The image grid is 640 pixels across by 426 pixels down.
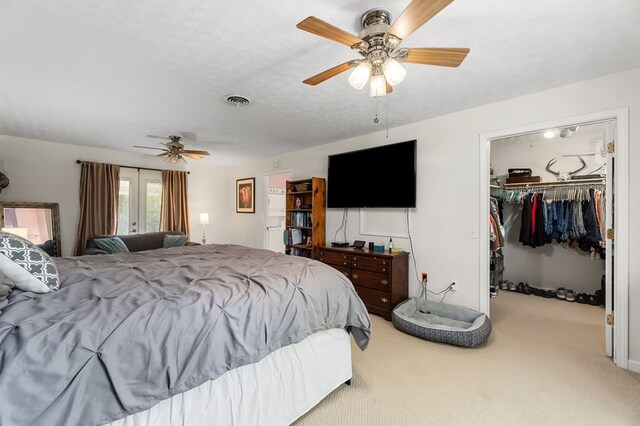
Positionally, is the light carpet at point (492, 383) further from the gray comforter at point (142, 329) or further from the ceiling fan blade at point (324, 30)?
the ceiling fan blade at point (324, 30)

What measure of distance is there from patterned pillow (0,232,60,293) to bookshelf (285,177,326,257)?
3155 mm

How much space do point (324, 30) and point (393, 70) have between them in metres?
0.46

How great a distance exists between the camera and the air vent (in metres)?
2.76

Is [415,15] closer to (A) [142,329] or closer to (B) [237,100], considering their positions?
(A) [142,329]

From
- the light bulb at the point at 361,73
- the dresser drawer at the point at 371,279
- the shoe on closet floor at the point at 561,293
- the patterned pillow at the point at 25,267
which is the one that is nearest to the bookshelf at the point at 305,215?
the dresser drawer at the point at 371,279

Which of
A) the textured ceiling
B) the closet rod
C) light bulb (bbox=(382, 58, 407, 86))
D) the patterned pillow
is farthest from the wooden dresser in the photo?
the patterned pillow

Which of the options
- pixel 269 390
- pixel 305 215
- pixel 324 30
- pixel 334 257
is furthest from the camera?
pixel 305 215

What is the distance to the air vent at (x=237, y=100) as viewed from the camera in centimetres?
276

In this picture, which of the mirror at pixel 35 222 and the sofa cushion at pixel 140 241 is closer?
the mirror at pixel 35 222

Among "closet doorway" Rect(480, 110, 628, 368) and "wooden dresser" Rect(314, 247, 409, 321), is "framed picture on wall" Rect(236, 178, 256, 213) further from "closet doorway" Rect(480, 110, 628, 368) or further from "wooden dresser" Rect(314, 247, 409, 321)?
"closet doorway" Rect(480, 110, 628, 368)

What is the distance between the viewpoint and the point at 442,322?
309 centimetres

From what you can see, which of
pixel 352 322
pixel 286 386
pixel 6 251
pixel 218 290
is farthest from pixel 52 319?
pixel 352 322

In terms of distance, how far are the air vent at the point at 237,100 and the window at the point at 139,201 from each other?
3.56 metres

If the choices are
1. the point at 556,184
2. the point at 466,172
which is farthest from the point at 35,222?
the point at 556,184
